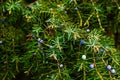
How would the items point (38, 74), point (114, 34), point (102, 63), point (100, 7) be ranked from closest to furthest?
1. point (102, 63)
2. point (38, 74)
3. point (100, 7)
4. point (114, 34)

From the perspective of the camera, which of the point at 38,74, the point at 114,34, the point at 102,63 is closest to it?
the point at 102,63

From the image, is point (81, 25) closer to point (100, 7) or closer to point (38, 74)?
point (100, 7)

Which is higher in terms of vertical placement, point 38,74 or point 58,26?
point 58,26

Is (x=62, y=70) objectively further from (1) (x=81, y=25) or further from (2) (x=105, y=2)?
(2) (x=105, y=2)

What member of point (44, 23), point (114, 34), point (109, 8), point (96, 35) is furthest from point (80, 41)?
point (114, 34)

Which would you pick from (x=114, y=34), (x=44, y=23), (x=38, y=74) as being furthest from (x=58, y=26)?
(x=114, y=34)

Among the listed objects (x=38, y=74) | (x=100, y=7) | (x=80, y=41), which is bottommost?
(x=38, y=74)

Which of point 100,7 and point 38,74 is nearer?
point 38,74
